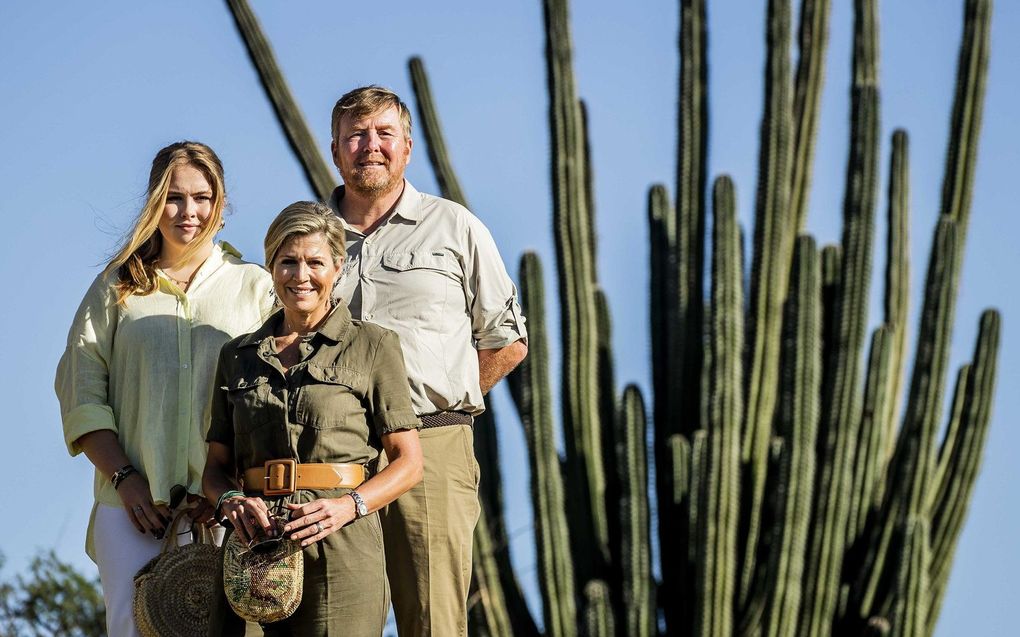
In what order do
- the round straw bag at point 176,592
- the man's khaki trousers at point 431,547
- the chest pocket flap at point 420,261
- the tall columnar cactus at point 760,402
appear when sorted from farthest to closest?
1. the tall columnar cactus at point 760,402
2. the chest pocket flap at point 420,261
3. the man's khaki trousers at point 431,547
4. the round straw bag at point 176,592

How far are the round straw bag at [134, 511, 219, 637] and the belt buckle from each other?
1.14 ft

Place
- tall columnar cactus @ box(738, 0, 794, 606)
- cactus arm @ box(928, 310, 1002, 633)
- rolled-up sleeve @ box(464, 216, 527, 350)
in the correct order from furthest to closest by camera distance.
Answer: cactus arm @ box(928, 310, 1002, 633), tall columnar cactus @ box(738, 0, 794, 606), rolled-up sleeve @ box(464, 216, 527, 350)

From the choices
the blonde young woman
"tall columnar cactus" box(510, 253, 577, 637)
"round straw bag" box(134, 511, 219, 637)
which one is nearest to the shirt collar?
the blonde young woman

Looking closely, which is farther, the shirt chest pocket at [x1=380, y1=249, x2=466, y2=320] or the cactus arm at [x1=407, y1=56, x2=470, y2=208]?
the cactus arm at [x1=407, y1=56, x2=470, y2=208]

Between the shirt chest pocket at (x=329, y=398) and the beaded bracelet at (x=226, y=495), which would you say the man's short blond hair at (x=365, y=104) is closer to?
the shirt chest pocket at (x=329, y=398)

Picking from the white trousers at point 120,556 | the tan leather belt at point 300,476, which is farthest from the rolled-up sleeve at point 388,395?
the white trousers at point 120,556

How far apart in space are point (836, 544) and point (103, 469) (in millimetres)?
5758

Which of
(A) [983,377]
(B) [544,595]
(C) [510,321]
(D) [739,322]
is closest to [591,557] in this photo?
(B) [544,595]

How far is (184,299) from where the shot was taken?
3.69 meters

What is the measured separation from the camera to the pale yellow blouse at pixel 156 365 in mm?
3568

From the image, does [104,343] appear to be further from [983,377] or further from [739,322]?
[983,377]

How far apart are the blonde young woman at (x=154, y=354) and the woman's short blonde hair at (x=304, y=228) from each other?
45cm

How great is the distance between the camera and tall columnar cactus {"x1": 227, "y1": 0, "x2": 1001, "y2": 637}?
8414mm

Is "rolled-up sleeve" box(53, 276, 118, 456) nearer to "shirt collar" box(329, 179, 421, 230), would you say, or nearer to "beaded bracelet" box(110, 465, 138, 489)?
"beaded bracelet" box(110, 465, 138, 489)
